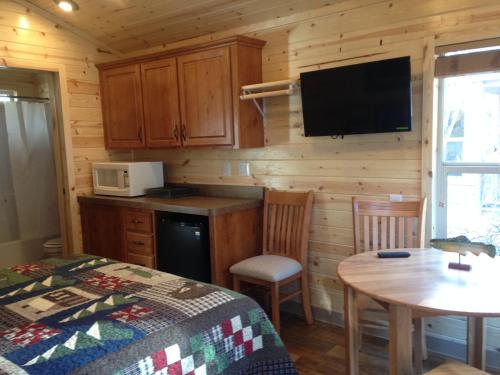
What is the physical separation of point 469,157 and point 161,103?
2399 millimetres

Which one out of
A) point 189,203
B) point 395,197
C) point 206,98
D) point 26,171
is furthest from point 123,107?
point 395,197

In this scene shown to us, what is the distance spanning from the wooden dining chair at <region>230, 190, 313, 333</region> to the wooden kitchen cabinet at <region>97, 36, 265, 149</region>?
54cm

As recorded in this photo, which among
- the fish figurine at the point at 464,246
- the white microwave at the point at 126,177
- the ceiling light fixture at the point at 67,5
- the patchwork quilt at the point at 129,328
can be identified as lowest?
the patchwork quilt at the point at 129,328

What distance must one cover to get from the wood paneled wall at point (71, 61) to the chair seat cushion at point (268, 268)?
1.92 metres

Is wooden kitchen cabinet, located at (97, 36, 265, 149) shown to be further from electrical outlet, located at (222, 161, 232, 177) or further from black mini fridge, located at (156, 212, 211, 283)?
black mini fridge, located at (156, 212, 211, 283)

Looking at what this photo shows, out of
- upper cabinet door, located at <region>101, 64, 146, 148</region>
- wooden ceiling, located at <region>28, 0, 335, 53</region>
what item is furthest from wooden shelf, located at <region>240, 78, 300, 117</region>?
upper cabinet door, located at <region>101, 64, 146, 148</region>

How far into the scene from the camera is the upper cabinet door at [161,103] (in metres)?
3.48

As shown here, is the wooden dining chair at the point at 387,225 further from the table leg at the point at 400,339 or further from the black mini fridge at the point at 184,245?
the black mini fridge at the point at 184,245

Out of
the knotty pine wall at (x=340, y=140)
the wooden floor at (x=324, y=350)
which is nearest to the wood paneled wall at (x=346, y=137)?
the knotty pine wall at (x=340, y=140)

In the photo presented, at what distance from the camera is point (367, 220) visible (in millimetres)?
2686

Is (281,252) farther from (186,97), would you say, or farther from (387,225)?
(186,97)

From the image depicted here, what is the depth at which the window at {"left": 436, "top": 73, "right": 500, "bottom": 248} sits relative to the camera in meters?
2.48

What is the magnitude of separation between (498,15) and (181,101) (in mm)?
2249

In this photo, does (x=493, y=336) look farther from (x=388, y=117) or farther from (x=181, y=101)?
(x=181, y=101)
